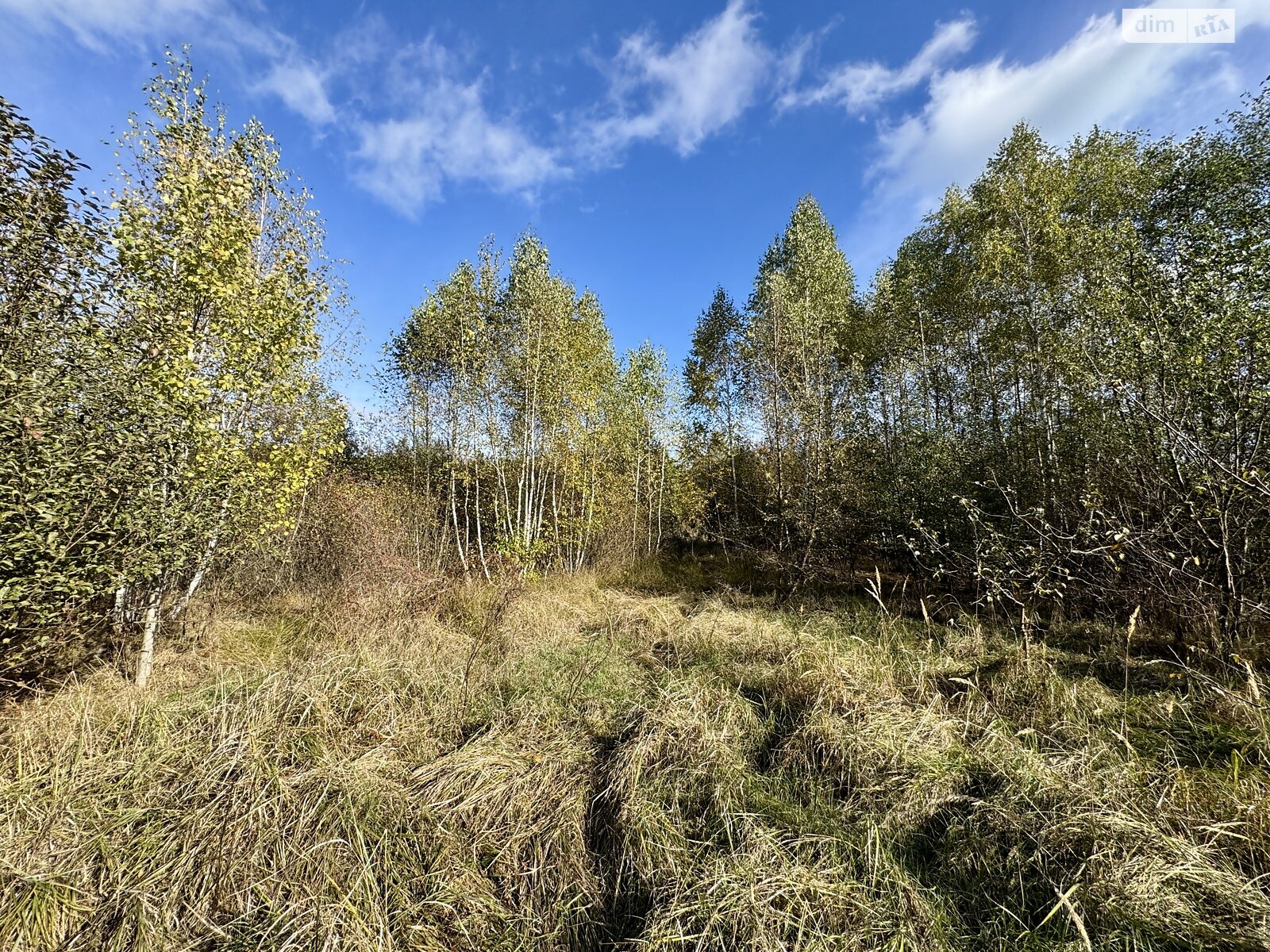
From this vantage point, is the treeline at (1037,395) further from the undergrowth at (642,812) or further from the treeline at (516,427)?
the treeline at (516,427)

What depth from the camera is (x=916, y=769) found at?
9.98 ft

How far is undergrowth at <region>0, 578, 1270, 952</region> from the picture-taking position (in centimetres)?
221

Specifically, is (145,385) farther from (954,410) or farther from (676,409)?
(954,410)

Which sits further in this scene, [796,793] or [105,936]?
[796,793]

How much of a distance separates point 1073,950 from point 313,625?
773cm

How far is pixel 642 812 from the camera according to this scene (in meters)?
2.91

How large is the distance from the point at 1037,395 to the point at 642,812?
383 inches

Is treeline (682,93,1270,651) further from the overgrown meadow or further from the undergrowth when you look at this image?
the undergrowth

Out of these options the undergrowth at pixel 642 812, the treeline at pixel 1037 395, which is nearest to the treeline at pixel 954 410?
the treeline at pixel 1037 395

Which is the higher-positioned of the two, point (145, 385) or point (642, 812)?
point (145, 385)

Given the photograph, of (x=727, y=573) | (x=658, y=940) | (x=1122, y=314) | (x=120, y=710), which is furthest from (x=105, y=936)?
(x=727, y=573)

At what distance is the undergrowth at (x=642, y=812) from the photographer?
7.23 ft

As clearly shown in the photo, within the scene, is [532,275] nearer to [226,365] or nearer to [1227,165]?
[226,365]

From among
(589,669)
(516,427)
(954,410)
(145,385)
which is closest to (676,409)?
(516,427)
